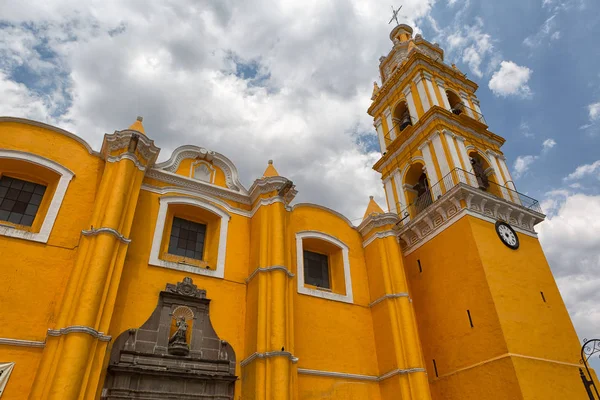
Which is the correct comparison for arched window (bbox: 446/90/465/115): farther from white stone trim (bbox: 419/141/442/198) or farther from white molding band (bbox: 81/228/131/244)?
white molding band (bbox: 81/228/131/244)

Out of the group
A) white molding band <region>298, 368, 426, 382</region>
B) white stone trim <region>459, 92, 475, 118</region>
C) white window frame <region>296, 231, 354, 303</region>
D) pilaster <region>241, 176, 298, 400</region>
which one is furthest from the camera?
white stone trim <region>459, 92, 475, 118</region>

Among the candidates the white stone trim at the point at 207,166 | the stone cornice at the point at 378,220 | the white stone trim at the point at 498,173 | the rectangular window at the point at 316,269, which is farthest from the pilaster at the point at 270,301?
the white stone trim at the point at 498,173

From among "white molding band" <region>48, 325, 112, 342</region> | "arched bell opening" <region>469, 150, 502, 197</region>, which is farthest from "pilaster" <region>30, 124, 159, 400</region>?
"arched bell opening" <region>469, 150, 502, 197</region>

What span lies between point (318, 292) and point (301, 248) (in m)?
1.50

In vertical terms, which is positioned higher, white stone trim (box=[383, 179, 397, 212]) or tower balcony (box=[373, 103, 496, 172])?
tower balcony (box=[373, 103, 496, 172])

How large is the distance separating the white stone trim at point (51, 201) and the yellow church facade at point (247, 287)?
33 mm

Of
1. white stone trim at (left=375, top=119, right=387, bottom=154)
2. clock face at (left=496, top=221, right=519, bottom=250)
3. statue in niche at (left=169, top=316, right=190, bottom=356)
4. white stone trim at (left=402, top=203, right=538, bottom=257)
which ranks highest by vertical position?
white stone trim at (left=375, top=119, right=387, bottom=154)

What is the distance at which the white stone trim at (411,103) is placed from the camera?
17.4m

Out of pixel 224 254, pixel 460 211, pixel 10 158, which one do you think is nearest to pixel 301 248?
pixel 224 254

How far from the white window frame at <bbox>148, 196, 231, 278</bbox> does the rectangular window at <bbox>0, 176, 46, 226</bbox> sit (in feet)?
9.50

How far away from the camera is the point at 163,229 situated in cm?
1115

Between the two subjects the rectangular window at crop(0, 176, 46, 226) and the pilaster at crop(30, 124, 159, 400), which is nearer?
the pilaster at crop(30, 124, 159, 400)

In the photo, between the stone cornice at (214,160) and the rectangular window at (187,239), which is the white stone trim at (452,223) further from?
the rectangular window at (187,239)

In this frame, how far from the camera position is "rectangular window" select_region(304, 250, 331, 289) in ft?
43.1
